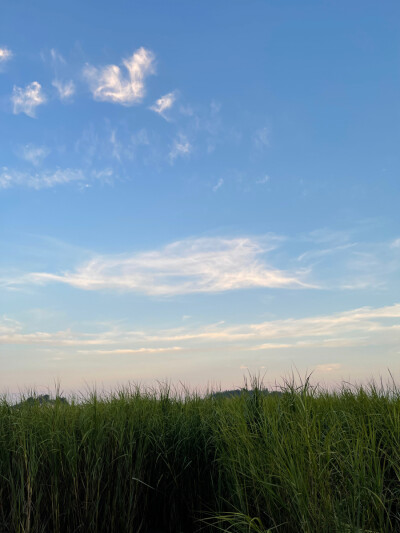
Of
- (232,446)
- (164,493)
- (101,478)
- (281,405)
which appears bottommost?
(164,493)

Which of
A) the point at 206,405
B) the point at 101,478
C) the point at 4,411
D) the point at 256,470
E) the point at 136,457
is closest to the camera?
the point at 256,470

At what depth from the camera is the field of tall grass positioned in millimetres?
3590

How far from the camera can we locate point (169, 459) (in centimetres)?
502

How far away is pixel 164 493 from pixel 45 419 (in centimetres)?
155

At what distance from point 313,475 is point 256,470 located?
730 millimetres

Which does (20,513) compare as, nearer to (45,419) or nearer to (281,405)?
(45,419)

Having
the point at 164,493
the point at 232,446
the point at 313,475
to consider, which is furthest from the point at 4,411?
the point at 313,475

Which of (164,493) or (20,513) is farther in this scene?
(164,493)

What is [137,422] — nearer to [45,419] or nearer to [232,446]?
[45,419]

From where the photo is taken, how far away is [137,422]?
5.12m

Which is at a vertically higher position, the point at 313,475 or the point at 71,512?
the point at 313,475

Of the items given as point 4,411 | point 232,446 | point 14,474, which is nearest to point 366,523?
point 232,446

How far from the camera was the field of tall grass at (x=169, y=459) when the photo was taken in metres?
3.59

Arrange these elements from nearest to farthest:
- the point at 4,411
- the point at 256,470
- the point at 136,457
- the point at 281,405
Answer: the point at 256,470 < the point at 281,405 < the point at 136,457 < the point at 4,411
